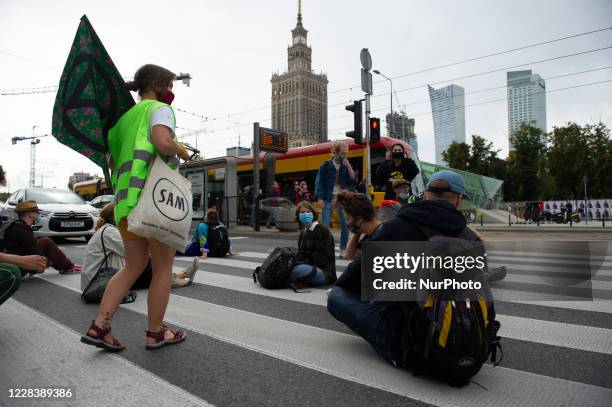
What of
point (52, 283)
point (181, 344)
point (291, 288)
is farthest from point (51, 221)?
point (181, 344)

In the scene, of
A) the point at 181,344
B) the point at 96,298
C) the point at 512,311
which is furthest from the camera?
the point at 96,298

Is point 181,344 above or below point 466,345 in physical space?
below

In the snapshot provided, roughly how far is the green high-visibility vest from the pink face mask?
0.41 ft

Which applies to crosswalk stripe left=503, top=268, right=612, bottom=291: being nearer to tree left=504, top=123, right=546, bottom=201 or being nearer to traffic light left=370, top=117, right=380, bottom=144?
traffic light left=370, top=117, right=380, bottom=144

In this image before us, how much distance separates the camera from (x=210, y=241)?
25.5 feet

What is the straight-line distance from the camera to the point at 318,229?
4938 mm

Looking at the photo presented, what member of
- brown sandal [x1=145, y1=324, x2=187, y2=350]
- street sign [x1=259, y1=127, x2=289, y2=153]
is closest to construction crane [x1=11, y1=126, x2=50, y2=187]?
street sign [x1=259, y1=127, x2=289, y2=153]

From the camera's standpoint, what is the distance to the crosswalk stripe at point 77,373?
6.73 ft

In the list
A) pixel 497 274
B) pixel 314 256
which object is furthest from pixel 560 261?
pixel 314 256

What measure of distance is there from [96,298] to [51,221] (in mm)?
7103

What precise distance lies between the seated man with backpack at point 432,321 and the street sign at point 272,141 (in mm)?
13986

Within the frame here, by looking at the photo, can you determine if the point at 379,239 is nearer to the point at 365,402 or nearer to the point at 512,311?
the point at 365,402

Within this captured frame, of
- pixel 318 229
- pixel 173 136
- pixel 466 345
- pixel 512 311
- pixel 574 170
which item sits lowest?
pixel 512 311

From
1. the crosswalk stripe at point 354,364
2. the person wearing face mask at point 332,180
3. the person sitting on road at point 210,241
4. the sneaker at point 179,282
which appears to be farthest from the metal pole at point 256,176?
the crosswalk stripe at point 354,364
